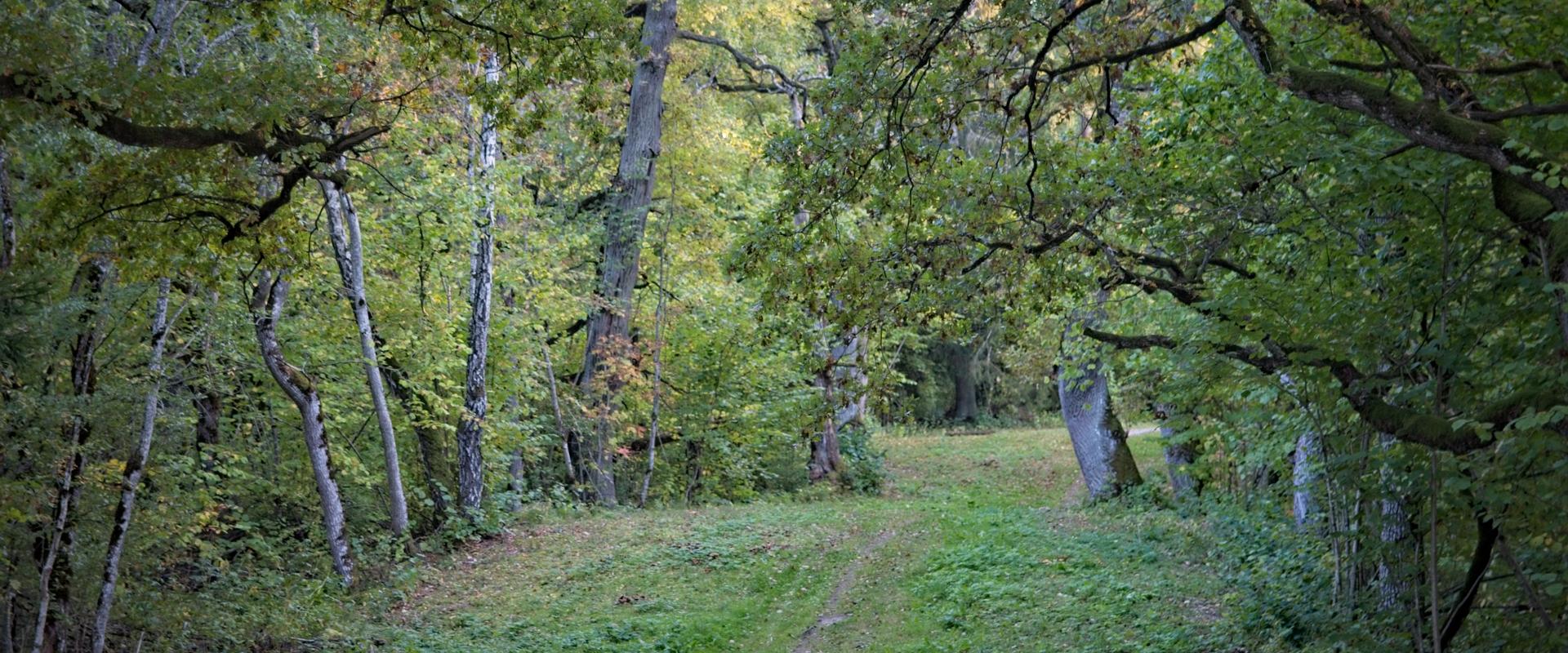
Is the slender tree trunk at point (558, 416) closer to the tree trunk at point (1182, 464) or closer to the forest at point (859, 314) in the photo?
the forest at point (859, 314)

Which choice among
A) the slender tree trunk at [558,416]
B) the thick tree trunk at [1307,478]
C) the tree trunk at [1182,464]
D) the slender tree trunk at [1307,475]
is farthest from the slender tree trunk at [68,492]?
the tree trunk at [1182,464]

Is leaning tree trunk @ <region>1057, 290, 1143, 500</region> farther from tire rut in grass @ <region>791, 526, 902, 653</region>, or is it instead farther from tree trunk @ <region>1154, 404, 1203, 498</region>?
tire rut in grass @ <region>791, 526, 902, 653</region>

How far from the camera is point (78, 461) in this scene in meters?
8.02

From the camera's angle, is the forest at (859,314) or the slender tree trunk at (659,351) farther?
the slender tree trunk at (659,351)

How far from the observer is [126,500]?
798cm

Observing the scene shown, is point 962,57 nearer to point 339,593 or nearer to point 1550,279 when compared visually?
point 1550,279

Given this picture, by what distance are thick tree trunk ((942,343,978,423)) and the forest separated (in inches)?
786

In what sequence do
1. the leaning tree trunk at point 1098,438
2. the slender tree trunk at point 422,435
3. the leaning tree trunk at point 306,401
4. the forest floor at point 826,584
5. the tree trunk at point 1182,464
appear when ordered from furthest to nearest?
1. the leaning tree trunk at point 1098,438
2. the tree trunk at point 1182,464
3. the slender tree trunk at point 422,435
4. the leaning tree trunk at point 306,401
5. the forest floor at point 826,584

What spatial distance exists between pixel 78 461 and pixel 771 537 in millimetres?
8583

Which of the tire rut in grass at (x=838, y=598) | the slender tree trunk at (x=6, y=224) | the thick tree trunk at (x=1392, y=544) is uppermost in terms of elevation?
the slender tree trunk at (x=6, y=224)

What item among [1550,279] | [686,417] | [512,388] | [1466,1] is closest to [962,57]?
[1466,1]

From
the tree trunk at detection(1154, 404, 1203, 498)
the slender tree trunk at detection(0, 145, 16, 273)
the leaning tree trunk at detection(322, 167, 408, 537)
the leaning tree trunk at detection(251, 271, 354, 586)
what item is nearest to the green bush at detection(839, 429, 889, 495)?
the tree trunk at detection(1154, 404, 1203, 498)

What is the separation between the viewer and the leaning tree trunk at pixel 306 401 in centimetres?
1119

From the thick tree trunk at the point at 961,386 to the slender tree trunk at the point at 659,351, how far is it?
18.0 m
